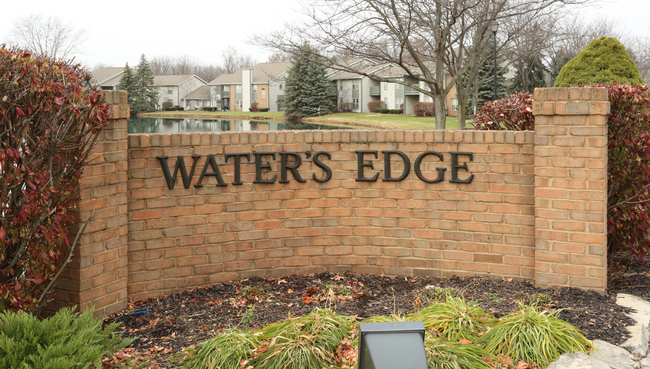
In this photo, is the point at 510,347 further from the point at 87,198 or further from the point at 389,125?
the point at 389,125

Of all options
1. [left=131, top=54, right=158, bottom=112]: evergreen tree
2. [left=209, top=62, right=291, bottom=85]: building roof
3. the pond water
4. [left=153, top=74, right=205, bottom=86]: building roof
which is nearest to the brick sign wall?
the pond water

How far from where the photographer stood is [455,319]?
13.9 ft

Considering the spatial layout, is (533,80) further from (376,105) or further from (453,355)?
(453,355)

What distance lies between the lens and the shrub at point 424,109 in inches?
2058

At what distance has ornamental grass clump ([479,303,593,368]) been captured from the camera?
3.96 metres

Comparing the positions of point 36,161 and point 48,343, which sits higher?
point 36,161

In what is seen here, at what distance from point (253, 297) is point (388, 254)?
1605mm

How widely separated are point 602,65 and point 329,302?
8712 mm

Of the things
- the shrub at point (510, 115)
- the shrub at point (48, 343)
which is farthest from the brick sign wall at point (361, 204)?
the shrub at point (48, 343)

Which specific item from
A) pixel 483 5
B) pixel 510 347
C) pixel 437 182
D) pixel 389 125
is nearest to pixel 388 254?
pixel 437 182

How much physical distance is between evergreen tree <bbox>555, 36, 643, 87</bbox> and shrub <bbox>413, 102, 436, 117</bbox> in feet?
135

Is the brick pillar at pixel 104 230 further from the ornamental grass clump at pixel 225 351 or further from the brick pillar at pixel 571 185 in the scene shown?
the brick pillar at pixel 571 185

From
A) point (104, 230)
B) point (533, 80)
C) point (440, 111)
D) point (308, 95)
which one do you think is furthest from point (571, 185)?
point (308, 95)

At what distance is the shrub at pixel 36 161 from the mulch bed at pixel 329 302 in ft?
3.04
